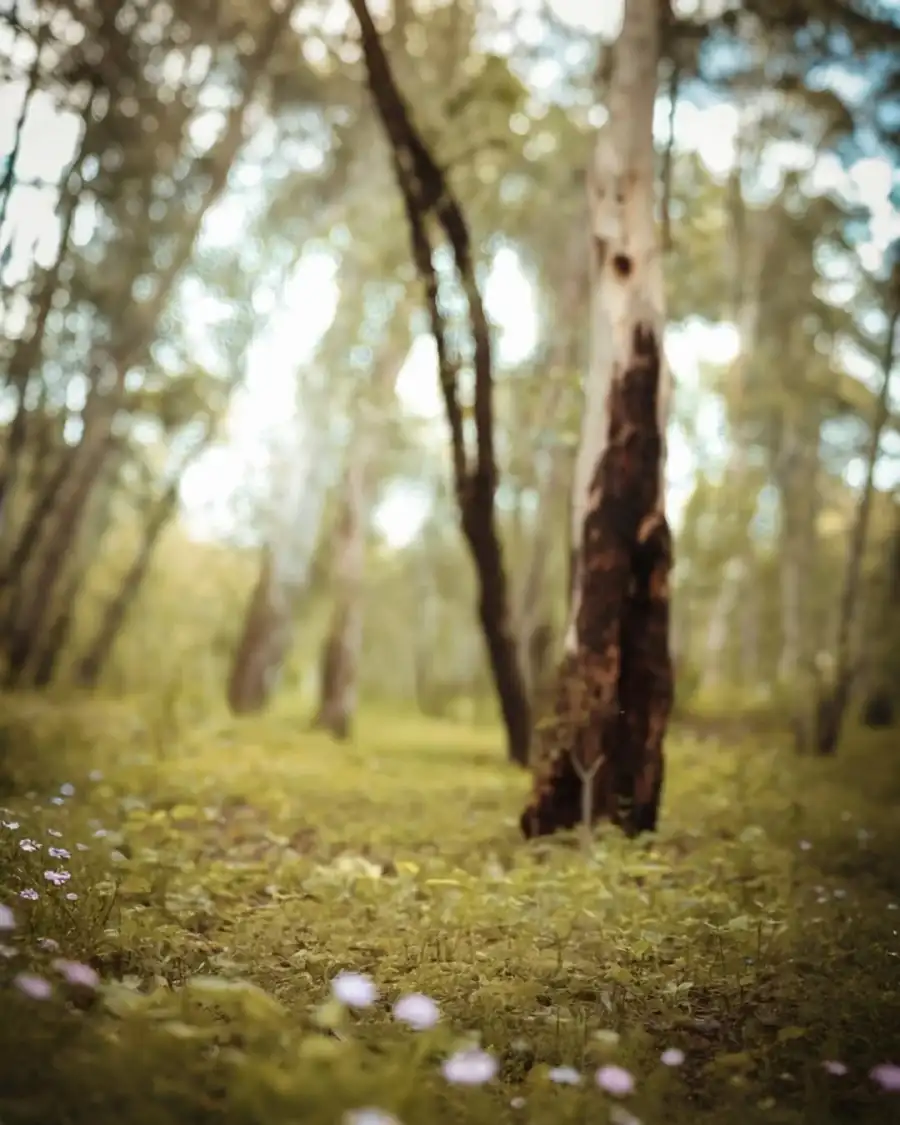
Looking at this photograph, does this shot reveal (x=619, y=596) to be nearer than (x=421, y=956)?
No

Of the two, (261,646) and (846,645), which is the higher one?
(846,645)

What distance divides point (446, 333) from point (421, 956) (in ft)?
15.7

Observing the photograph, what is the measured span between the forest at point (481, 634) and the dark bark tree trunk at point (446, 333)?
4 cm

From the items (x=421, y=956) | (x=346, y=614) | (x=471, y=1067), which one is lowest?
(x=421, y=956)

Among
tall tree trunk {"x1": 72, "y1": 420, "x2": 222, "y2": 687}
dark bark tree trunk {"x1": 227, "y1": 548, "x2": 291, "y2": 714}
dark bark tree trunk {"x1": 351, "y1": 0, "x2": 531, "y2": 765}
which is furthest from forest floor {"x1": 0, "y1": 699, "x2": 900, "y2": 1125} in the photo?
tall tree trunk {"x1": 72, "y1": 420, "x2": 222, "y2": 687}

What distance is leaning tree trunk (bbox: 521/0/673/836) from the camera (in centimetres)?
482

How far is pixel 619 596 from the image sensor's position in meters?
4.85

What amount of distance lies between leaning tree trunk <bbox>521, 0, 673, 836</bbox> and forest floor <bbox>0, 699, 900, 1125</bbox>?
0.34 m

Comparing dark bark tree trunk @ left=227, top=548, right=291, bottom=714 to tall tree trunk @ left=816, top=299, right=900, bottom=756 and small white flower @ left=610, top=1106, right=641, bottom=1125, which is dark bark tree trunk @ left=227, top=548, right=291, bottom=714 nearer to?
tall tree trunk @ left=816, top=299, right=900, bottom=756

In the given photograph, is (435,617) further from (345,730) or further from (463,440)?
(463,440)

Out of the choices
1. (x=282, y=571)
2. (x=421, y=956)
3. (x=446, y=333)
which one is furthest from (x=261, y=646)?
(x=421, y=956)

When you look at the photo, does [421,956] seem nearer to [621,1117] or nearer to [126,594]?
[621,1117]

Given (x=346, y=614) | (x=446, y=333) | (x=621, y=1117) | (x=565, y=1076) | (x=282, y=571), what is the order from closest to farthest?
(x=621, y=1117) → (x=565, y=1076) → (x=446, y=333) → (x=346, y=614) → (x=282, y=571)

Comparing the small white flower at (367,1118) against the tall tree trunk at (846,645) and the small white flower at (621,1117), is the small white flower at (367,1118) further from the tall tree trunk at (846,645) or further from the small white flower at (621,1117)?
the tall tree trunk at (846,645)
